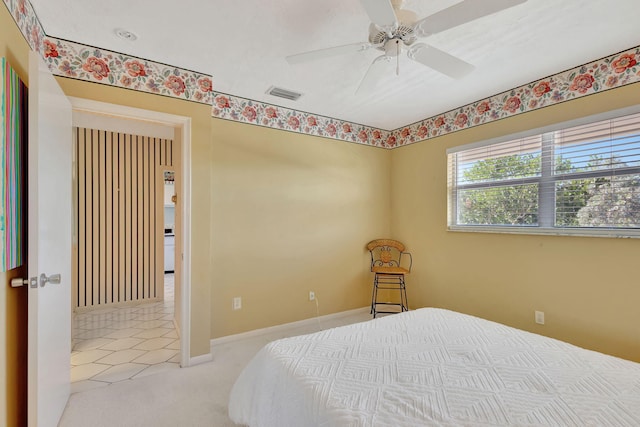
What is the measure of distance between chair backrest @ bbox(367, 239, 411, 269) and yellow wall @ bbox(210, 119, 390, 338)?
0.13 meters

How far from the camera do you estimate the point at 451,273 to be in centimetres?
336

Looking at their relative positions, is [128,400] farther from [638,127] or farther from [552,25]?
[638,127]

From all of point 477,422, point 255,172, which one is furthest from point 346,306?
point 477,422

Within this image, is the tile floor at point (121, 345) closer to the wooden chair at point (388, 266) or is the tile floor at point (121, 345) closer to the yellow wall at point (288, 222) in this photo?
the yellow wall at point (288, 222)

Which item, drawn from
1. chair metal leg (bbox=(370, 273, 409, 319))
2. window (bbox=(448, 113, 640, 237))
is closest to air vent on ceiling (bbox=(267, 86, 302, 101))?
window (bbox=(448, 113, 640, 237))

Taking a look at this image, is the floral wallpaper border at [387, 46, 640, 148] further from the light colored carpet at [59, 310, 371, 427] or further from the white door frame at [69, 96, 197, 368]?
the light colored carpet at [59, 310, 371, 427]

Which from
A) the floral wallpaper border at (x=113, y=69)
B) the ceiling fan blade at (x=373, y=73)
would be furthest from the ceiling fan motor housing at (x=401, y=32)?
Result: the floral wallpaper border at (x=113, y=69)

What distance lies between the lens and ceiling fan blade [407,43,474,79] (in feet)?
5.40

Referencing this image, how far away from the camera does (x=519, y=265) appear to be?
109 inches

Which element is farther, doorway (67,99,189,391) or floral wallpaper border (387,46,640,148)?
doorway (67,99,189,391)

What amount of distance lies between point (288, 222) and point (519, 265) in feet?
7.65

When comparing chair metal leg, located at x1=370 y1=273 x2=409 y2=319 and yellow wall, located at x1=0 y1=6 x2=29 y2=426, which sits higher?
yellow wall, located at x1=0 y1=6 x2=29 y2=426

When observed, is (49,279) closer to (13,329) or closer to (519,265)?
(13,329)

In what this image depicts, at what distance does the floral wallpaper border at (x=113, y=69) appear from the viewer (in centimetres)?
199
